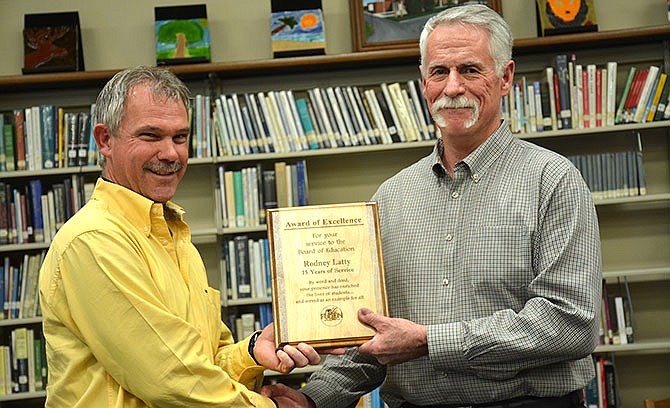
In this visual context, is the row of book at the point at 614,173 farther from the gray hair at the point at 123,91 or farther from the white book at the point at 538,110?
the gray hair at the point at 123,91

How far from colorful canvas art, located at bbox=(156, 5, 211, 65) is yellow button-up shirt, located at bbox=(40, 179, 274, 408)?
2.50 m

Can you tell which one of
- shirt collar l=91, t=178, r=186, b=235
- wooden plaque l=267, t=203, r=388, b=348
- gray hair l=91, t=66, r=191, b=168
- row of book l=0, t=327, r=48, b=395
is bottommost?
row of book l=0, t=327, r=48, b=395

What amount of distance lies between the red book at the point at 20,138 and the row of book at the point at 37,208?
0.36ft

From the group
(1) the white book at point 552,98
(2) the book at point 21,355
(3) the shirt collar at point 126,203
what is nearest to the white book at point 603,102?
(1) the white book at point 552,98

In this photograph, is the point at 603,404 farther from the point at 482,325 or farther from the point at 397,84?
the point at 482,325

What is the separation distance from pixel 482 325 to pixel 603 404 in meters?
2.56

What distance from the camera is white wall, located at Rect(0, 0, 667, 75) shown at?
15.1 ft

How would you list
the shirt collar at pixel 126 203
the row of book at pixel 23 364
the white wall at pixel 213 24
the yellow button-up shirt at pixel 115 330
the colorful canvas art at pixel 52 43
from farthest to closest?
1. the white wall at pixel 213 24
2. the colorful canvas art at pixel 52 43
3. the row of book at pixel 23 364
4. the shirt collar at pixel 126 203
5. the yellow button-up shirt at pixel 115 330

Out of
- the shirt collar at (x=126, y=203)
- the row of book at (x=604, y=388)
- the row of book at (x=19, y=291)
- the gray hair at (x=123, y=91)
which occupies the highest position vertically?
the gray hair at (x=123, y=91)

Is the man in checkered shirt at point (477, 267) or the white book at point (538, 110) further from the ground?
the white book at point (538, 110)

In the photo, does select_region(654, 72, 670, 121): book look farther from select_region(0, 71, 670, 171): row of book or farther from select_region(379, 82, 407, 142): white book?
select_region(379, 82, 407, 142): white book

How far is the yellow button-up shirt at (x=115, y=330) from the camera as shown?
1.81m

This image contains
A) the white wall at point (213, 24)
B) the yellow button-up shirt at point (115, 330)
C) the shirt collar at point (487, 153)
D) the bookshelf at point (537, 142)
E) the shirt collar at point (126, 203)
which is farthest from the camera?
the white wall at point (213, 24)

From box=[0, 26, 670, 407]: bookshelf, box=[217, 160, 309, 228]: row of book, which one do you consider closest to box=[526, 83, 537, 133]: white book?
box=[0, 26, 670, 407]: bookshelf
